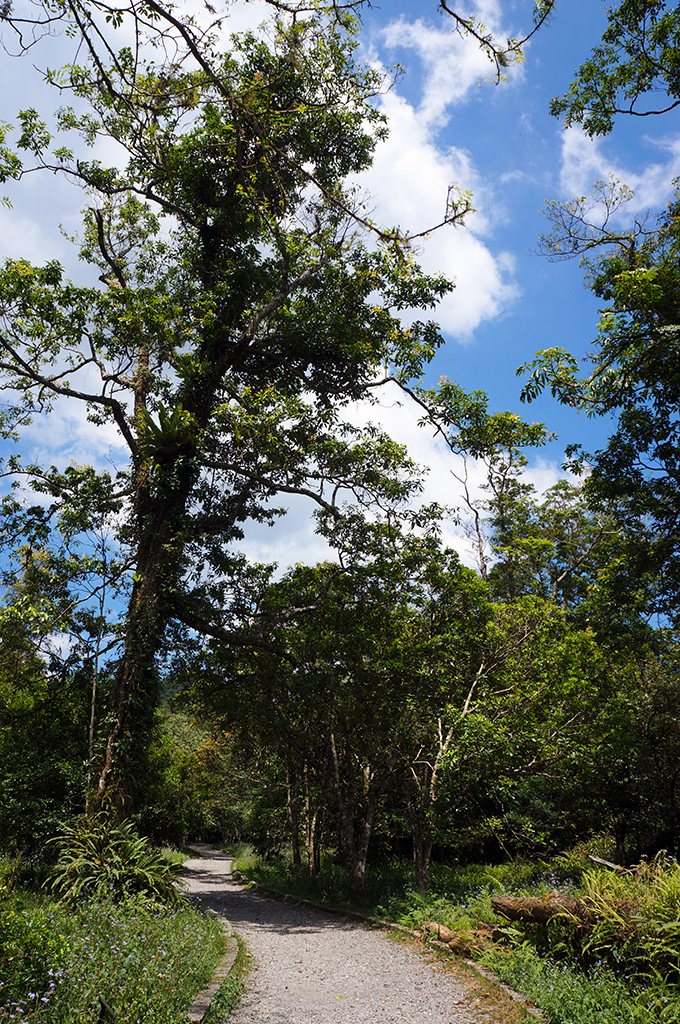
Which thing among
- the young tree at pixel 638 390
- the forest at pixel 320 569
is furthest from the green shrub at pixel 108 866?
the young tree at pixel 638 390

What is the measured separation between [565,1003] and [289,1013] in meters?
2.19

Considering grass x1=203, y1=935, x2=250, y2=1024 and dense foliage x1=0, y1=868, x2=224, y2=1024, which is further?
grass x1=203, y1=935, x2=250, y2=1024

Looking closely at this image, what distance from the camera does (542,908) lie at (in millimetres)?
5809

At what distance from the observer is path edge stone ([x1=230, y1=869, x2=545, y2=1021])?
4748 millimetres

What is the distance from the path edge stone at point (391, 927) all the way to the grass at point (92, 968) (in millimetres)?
2503

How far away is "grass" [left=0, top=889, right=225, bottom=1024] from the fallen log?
Answer: 300cm

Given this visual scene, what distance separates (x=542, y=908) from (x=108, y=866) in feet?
17.0

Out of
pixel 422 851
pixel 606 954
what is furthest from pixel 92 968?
pixel 422 851

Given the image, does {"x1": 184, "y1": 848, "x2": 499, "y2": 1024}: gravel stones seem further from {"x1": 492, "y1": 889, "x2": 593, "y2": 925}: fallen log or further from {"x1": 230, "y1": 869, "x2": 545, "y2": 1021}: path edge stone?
{"x1": 492, "y1": 889, "x2": 593, "y2": 925}: fallen log

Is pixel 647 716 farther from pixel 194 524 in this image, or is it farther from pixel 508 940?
pixel 194 524

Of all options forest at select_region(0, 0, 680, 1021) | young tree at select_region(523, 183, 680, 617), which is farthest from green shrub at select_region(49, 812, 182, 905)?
young tree at select_region(523, 183, 680, 617)

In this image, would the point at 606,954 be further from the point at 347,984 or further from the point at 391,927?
the point at 391,927

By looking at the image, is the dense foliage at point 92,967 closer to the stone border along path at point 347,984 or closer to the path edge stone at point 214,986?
the path edge stone at point 214,986

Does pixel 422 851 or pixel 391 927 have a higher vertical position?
pixel 422 851
